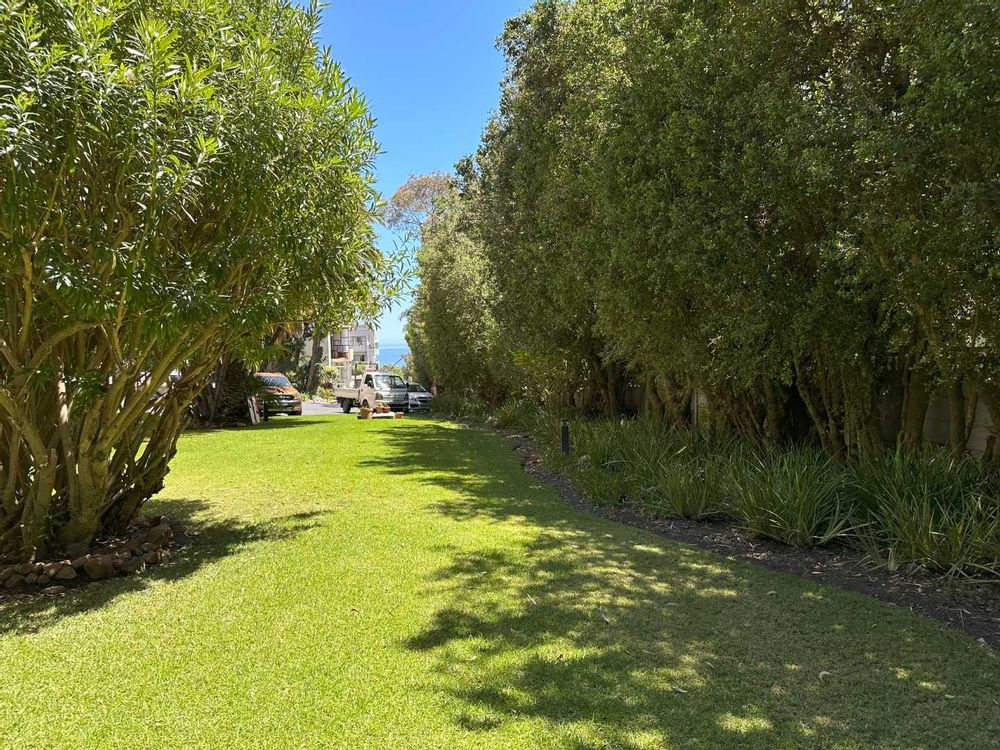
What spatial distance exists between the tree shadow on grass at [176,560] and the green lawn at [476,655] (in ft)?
0.11

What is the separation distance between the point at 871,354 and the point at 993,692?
12.8 ft

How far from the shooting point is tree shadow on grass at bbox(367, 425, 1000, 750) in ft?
9.46

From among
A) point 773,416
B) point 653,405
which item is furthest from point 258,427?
point 773,416

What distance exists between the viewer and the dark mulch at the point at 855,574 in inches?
166

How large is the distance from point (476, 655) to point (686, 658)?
1.19m

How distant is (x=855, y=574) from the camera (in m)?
5.08

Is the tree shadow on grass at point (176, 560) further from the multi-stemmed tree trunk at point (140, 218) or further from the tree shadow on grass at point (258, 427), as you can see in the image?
the tree shadow on grass at point (258, 427)

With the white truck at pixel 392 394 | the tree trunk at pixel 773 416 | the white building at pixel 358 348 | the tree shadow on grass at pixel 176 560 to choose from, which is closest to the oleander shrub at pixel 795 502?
the tree trunk at pixel 773 416

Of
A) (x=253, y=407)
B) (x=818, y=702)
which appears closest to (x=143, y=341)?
(x=818, y=702)

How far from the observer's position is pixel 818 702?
311 cm

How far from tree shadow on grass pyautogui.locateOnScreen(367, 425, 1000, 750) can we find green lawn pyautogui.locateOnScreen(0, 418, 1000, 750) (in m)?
0.01

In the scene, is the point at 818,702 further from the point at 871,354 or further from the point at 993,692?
the point at 871,354

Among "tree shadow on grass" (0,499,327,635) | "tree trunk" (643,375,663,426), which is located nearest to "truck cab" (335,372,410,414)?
"tree trunk" (643,375,663,426)

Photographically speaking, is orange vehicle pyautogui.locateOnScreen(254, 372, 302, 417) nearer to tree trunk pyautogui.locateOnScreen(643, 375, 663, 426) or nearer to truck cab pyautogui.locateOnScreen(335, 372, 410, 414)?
truck cab pyautogui.locateOnScreen(335, 372, 410, 414)
